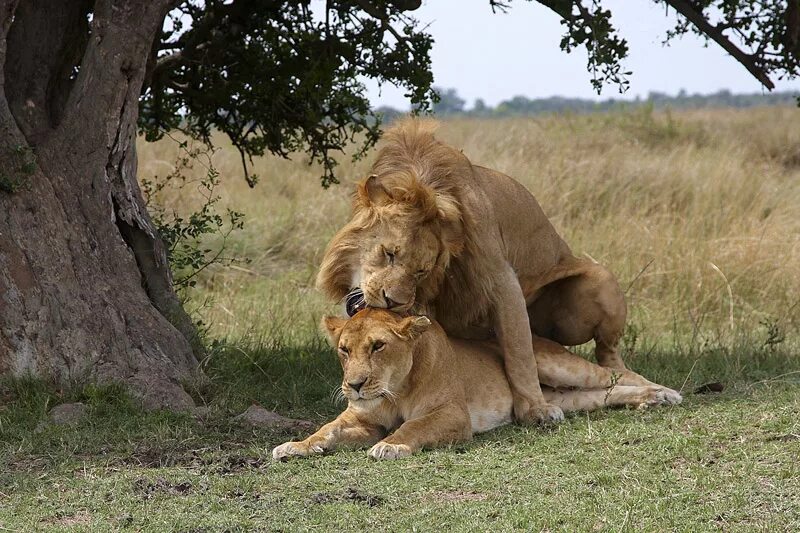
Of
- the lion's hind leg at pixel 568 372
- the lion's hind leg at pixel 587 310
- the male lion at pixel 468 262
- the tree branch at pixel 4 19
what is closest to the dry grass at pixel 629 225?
the male lion at pixel 468 262

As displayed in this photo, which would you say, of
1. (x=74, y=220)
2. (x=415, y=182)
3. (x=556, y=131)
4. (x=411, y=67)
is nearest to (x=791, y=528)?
(x=415, y=182)

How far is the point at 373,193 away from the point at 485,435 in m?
1.25

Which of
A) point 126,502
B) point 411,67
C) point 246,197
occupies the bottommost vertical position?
point 126,502

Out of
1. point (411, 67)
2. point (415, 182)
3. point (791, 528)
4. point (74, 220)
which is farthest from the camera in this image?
point (411, 67)

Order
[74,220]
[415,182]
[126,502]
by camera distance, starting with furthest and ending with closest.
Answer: [74,220], [415,182], [126,502]

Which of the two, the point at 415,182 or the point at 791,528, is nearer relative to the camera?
the point at 791,528

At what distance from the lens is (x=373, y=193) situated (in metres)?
5.38

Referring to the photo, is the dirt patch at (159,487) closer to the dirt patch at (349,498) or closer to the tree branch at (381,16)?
the dirt patch at (349,498)

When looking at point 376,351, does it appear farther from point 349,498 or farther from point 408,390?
point 349,498

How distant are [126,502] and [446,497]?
1.17 meters

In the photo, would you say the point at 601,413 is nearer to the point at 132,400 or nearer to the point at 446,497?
the point at 446,497

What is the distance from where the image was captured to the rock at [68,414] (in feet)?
17.3

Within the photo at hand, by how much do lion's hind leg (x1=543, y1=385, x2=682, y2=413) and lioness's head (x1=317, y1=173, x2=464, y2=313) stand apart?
1033 mm

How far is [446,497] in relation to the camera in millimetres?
4379
